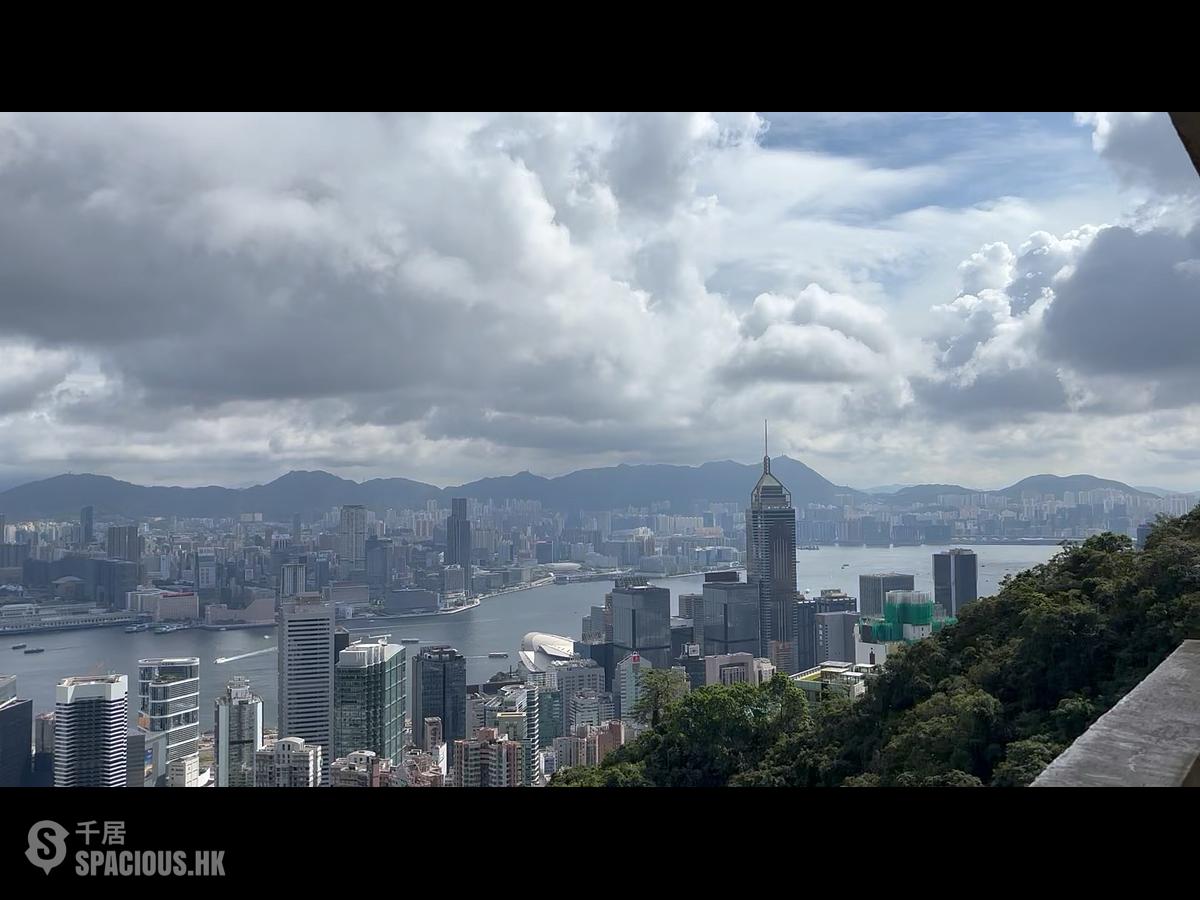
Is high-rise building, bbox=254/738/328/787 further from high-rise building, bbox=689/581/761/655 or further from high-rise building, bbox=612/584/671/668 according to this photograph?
high-rise building, bbox=689/581/761/655

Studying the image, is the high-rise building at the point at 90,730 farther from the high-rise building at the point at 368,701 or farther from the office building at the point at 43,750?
the high-rise building at the point at 368,701

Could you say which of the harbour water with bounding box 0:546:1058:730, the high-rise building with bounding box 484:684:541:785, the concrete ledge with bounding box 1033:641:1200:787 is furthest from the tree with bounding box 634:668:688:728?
the concrete ledge with bounding box 1033:641:1200:787

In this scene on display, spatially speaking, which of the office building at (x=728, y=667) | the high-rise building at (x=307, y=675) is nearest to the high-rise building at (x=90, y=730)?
the high-rise building at (x=307, y=675)

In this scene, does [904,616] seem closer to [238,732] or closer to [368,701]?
[368,701]

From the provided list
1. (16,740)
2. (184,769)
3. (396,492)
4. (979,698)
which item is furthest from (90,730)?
(396,492)

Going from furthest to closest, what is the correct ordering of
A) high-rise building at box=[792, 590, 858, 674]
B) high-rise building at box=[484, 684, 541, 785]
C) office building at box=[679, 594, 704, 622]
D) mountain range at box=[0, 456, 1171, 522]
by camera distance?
office building at box=[679, 594, 704, 622] → high-rise building at box=[792, 590, 858, 674] → mountain range at box=[0, 456, 1171, 522] → high-rise building at box=[484, 684, 541, 785]
